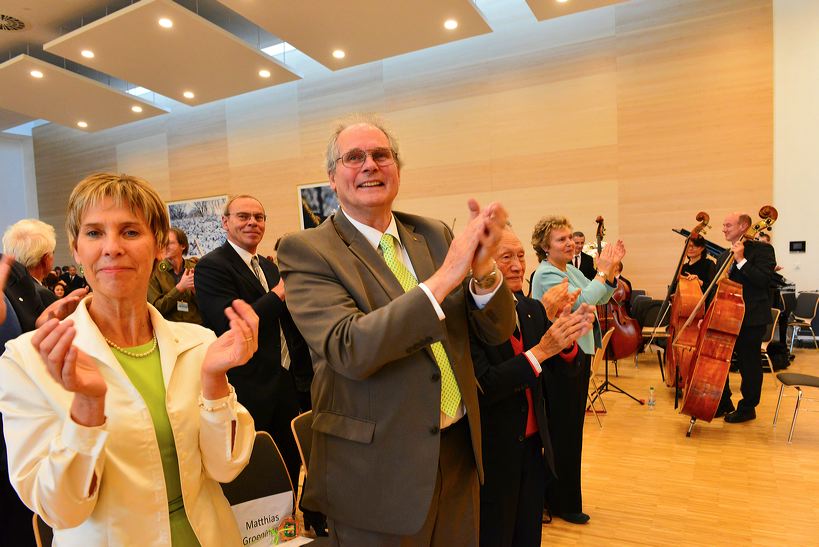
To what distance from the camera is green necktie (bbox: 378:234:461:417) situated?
4.74ft

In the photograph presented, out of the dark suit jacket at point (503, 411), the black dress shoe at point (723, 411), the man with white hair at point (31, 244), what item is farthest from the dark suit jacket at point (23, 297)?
the black dress shoe at point (723, 411)

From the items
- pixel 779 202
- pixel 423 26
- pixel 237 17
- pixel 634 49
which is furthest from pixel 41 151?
pixel 779 202

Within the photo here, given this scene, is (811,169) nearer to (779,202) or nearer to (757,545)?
(779,202)

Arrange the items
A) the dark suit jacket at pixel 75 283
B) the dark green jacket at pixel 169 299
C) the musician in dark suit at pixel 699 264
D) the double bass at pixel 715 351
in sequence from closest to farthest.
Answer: the dark green jacket at pixel 169 299, the double bass at pixel 715 351, the musician in dark suit at pixel 699 264, the dark suit jacket at pixel 75 283

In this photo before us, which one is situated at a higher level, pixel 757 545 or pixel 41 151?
pixel 41 151

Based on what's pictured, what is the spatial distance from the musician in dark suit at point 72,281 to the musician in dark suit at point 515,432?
8069 mm

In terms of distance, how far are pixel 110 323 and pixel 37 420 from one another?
12.3 inches

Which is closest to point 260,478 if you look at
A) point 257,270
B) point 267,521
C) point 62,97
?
point 267,521

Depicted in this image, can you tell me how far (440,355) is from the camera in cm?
147

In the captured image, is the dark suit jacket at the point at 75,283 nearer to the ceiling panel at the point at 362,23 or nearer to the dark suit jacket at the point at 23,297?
the ceiling panel at the point at 362,23

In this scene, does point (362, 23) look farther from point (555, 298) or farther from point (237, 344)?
point (237, 344)

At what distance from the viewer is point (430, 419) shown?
52.9 inches

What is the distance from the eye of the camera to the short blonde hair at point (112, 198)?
1.33 m

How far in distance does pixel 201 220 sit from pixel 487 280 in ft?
35.3
